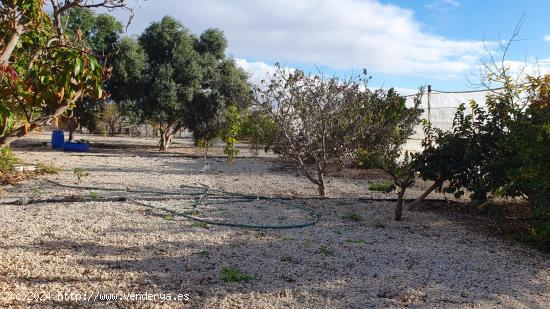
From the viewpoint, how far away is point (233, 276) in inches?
137

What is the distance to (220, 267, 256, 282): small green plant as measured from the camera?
3445 millimetres

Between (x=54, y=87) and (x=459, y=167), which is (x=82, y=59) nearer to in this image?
(x=54, y=87)

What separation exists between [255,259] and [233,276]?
53 centimetres

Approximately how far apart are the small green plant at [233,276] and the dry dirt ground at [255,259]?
53mm

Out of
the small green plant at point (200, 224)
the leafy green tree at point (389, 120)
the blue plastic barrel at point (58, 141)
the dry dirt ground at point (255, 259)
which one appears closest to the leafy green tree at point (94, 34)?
the blue plastic barrel at point (58, 141)

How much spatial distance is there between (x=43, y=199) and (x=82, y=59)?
4171mm

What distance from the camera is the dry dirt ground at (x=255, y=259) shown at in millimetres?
3148

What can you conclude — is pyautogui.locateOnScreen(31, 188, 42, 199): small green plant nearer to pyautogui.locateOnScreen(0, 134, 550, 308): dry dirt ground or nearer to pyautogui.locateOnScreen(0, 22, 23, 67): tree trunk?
pyautogui.locateOnScreen(0, 134, 550, 308): dry dirt ground

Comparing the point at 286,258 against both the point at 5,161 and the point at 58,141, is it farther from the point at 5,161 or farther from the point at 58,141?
the point at 58,141

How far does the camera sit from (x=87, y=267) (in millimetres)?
3541

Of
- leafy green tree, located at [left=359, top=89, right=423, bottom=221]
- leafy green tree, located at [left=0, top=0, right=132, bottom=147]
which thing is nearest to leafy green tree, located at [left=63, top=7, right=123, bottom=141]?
leafy green tree, located at [left=359, top=89, right=423, bottom=221]

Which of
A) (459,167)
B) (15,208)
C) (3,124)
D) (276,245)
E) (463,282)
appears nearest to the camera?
(3,124)

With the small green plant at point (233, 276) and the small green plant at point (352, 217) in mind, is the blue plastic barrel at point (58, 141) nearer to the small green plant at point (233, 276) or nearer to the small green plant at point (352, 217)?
the small green plant at point (352, 217)

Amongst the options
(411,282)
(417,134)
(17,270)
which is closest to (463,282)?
(411,282)
